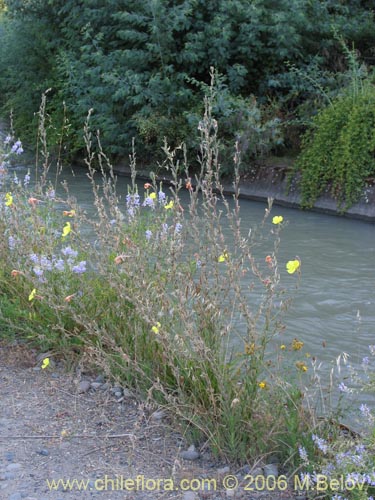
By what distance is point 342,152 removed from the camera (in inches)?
444

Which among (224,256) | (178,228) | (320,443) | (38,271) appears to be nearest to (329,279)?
(178,228)

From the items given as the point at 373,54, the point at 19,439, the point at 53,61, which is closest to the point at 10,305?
the point at 19,439

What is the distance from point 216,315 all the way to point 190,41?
35.6 ft

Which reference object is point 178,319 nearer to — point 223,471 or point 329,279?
point 223,471

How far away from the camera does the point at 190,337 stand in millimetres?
3502

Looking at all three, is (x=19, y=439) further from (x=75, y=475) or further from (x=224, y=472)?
(x=224, y=472)

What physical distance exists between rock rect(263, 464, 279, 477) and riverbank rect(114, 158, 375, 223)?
8.03 meters

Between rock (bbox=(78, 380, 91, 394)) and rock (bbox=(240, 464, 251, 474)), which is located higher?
rock (bbox=(240, 464, 251, 474))

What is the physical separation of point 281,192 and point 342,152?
4.79 feet

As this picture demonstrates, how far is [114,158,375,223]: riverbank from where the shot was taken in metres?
11.1

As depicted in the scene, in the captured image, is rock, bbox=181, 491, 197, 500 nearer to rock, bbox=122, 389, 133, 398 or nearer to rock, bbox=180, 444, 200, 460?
rock, bbox=180, 444, 200, 460

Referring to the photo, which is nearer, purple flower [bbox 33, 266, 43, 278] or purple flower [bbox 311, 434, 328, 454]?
purple flower [bbox 311, 434, 328, 454]

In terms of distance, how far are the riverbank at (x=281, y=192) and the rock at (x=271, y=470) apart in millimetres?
8034

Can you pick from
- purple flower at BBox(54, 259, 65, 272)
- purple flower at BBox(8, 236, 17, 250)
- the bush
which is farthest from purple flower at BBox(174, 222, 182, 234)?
purple flower at BBox(8, 236, 17, 250)
